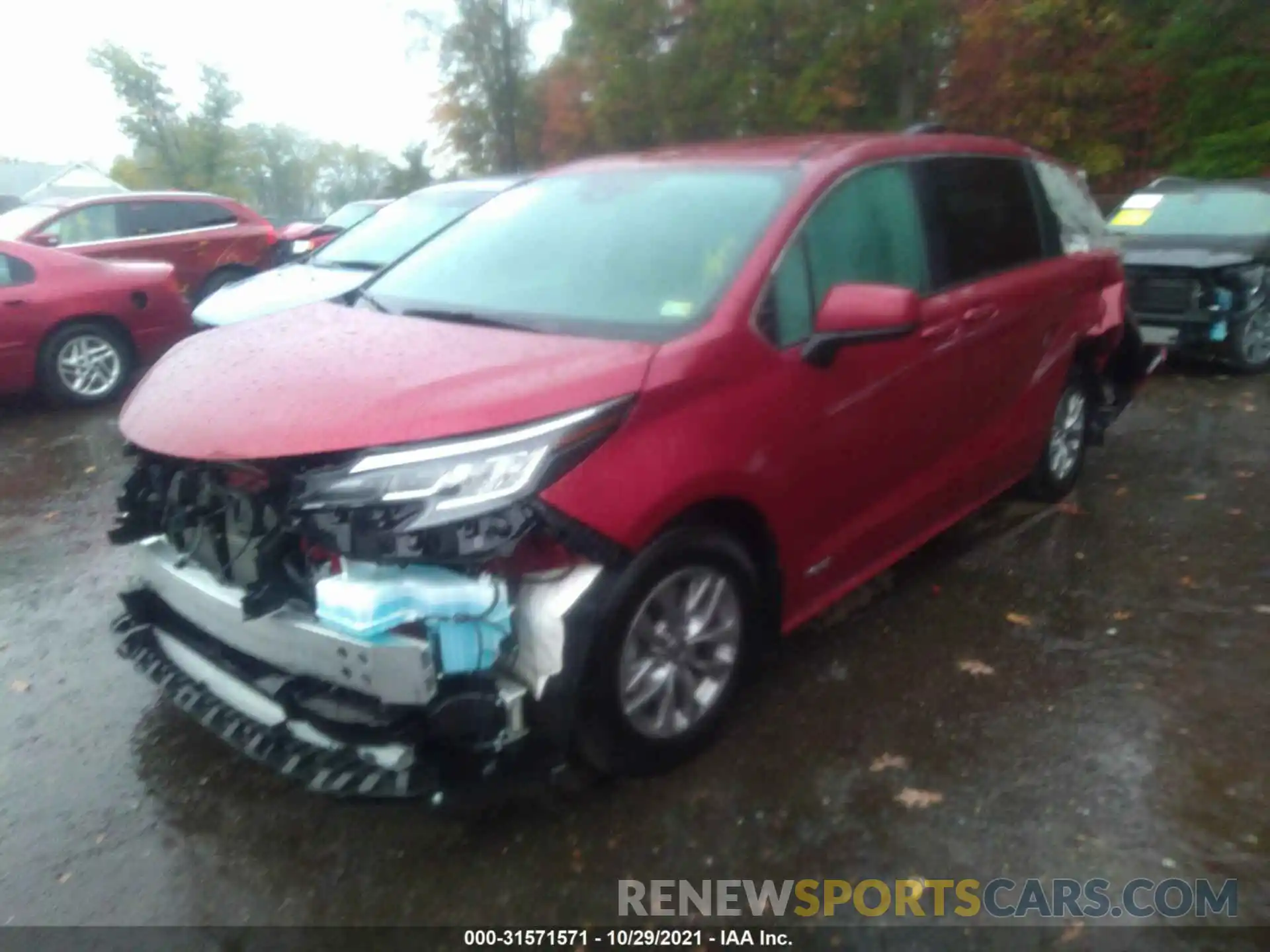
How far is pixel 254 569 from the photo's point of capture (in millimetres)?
2932

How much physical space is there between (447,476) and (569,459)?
1.04 feet

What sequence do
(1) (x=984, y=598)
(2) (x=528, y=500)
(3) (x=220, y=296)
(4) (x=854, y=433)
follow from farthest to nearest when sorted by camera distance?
1. (3) (x=220, y=296)
2. (1) (x=984, y=598)
3. (4) (x=854, y=433)
4. (2) (x=528, y=500)

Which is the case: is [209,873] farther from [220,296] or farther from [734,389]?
[220,296]

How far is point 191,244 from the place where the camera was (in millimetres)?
12195

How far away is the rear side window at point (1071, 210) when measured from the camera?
5.18m

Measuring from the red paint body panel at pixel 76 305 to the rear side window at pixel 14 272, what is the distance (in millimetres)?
32

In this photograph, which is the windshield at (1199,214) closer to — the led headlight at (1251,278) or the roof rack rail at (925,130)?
the led headlight at (1251,278)

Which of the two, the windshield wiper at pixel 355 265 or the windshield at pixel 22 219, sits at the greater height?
the windshield at pixel 22 219

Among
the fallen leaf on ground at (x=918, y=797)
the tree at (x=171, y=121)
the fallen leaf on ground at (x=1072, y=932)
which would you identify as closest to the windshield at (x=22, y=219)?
the fallen leaf on ground at (x=918, y=797)

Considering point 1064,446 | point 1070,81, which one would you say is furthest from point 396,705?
point 1070,81

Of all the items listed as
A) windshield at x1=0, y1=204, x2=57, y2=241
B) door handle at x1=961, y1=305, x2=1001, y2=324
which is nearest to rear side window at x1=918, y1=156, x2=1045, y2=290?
door handle at x1=961, y1=305, x2=1001, y2=324

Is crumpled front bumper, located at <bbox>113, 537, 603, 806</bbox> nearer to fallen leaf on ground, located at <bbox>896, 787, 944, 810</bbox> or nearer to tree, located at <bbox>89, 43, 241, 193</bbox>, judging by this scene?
fallen leaf on ground, located at <bbox>896, 787, 944, 810</bbox>

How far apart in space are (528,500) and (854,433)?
1.46m

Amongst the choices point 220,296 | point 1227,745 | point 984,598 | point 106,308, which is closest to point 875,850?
point 1227,745
